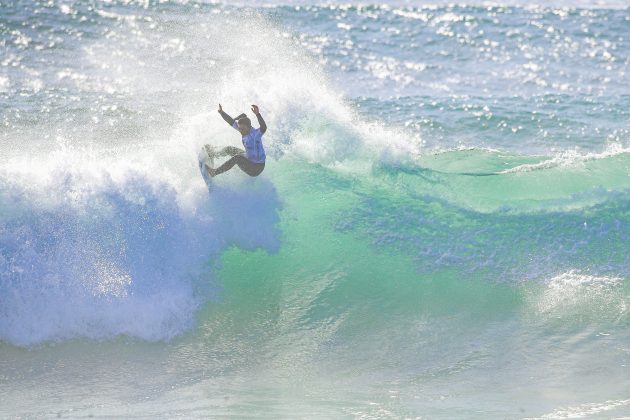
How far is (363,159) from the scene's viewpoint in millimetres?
12367

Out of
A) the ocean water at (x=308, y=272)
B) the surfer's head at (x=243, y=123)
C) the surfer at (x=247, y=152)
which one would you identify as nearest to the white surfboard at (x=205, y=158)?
the surfer at (x=247, y=152)

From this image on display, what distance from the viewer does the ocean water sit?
28.2ft

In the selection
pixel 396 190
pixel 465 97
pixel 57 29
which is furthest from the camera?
pixel 57 29

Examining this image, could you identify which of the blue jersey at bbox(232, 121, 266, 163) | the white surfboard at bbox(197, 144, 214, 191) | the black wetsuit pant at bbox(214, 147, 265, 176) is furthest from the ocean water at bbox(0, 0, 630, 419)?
the blue jersey at bbox(232, 121, 266, 163)

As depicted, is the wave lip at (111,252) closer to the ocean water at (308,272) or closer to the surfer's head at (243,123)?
the ocean water at (308,272)

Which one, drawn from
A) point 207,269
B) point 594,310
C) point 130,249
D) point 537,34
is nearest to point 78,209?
point 130,249

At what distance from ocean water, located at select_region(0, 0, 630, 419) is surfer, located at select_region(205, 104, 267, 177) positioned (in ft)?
1.25

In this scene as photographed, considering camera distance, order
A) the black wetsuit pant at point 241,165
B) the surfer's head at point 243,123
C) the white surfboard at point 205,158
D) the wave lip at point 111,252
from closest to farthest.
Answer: the wave lip at point 111,252
the surfer's head at point 243,123
the black wetsuit pant at point 241,165
the white surfboard at point 205,158

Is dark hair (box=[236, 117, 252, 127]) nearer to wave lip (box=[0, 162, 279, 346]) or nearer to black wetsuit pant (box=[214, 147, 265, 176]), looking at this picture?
black wetsuit pant (box=[214, 147, 265, 176])

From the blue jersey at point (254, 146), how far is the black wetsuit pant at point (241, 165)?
5cm

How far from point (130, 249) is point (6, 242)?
1403 millimetres

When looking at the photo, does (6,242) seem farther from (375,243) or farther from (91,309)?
(375,243)

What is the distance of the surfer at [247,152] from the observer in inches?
409

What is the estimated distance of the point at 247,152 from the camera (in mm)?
10656
